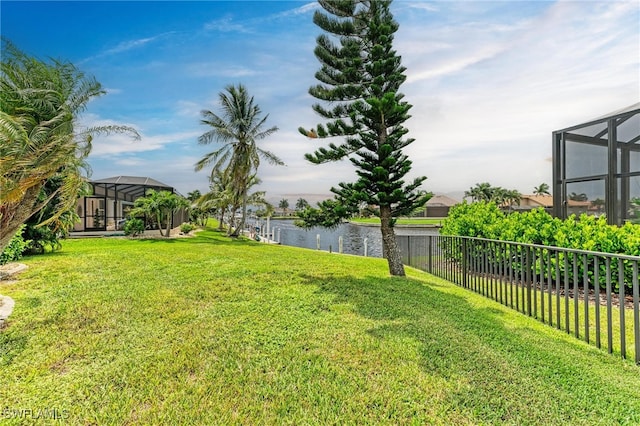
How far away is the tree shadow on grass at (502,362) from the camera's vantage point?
1.93 metres

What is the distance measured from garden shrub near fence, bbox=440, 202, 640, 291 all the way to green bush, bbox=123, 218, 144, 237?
41.4ft

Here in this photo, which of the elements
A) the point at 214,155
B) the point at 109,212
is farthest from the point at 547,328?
the point at 109,212

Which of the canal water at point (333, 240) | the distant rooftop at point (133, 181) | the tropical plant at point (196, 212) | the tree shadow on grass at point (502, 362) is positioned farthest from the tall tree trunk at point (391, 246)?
the distant rooftop at point (133, 181)

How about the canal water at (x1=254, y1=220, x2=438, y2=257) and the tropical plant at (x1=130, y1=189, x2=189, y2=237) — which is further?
the canal water at (x1=254, y1=220, x2=438, y2=257)

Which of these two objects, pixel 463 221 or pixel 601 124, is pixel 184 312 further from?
pixel 601 124

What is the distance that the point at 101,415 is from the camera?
1847mm

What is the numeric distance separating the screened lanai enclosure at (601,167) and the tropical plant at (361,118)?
16.4 feet

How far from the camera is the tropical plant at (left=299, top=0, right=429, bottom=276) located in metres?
5.51

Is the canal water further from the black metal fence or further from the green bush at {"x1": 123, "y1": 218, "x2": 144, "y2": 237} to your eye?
the green bush at {"x1": 123, "y1": 218, "x2": 144, "y2": 237}

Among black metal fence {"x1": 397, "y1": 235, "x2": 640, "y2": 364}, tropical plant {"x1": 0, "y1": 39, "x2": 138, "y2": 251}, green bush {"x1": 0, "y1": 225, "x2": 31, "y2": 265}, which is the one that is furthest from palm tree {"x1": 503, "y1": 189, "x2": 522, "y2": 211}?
green bush {"x1": 0, "y1": 225, "x2": 31, "y2": 265}

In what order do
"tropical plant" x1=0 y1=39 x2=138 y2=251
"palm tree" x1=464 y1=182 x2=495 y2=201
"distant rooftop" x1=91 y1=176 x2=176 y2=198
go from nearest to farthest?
1. "tropical plant" x1=0 y1=39 x2=138 y2=251
2. "distant rooftop" x1=91 y1=176 x2=176 y2=198
3. "palm tree" x1=464 y1=182 x2=495 y2=201

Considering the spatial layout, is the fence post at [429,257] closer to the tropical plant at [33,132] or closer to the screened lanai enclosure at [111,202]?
the tropical plant at [33,132]

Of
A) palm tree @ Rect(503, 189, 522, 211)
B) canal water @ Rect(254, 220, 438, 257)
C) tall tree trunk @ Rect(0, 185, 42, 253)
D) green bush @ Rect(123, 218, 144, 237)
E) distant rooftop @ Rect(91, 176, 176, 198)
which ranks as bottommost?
canal water @ Rect(254, 220, 438, 257)

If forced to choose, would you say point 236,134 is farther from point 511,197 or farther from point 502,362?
point 511,197
